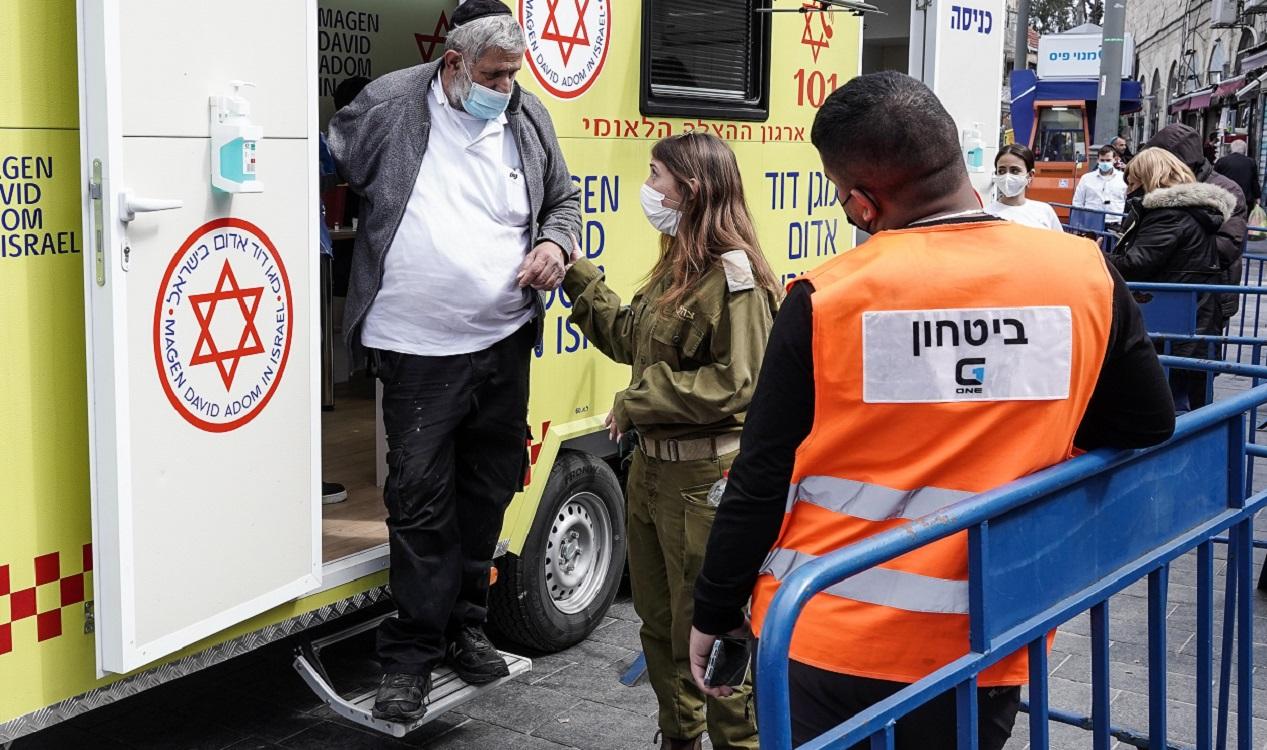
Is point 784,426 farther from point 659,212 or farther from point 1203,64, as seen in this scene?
point 1203,64

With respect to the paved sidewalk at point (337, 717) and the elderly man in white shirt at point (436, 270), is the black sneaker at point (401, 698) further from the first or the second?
the paved sidewalk at point (337, 717)

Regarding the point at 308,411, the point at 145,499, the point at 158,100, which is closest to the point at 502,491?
the point at 308,411

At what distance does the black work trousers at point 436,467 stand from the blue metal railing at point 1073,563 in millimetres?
1827

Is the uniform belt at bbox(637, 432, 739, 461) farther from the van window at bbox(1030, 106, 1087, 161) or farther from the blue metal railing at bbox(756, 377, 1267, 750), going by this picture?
the van window at bbox(1030, 106, 1087, 161)

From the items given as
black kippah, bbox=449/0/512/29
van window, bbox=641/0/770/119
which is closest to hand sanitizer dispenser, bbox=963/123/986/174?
van window, bbox=641/0/770/119

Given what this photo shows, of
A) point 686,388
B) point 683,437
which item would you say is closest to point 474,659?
point 683,437

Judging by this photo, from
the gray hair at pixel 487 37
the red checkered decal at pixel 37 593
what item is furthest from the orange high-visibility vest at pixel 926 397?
the gray hair at pixel 487 37

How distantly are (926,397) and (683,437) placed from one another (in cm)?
154

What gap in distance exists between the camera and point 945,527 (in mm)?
2002

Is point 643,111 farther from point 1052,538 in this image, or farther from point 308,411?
point 1052,538

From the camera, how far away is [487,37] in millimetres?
3688

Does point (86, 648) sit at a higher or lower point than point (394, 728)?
higher

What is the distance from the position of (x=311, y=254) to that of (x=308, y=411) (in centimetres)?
40

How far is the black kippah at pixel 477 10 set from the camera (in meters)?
3.76
